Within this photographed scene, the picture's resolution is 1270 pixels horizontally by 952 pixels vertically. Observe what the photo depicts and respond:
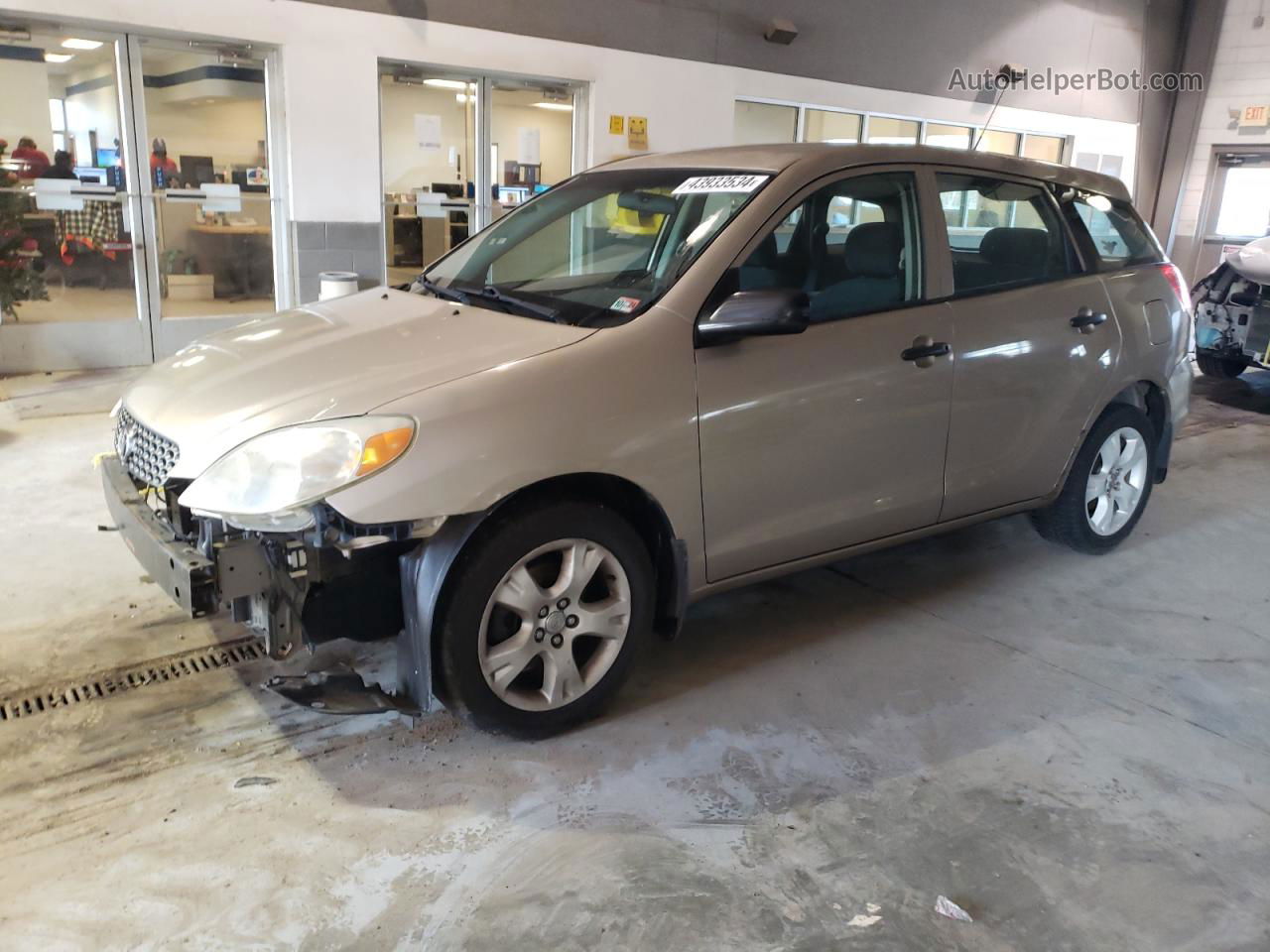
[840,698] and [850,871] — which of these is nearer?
[850,871]

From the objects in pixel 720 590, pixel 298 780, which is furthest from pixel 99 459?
pixel 720 590

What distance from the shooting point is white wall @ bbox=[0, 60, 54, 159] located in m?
7.00

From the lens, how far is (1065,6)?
501 inches

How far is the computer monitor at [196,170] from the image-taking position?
7719mm

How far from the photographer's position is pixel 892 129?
11.7 meters

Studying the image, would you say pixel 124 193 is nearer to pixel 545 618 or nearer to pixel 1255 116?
pixel 545 618

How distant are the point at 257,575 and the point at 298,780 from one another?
59 centimetres

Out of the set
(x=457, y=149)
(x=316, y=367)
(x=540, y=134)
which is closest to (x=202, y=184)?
(x=457, y=149)

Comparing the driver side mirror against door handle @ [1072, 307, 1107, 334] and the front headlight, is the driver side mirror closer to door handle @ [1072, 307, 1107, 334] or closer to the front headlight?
the front headlight

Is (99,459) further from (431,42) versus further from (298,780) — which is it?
(431,42)

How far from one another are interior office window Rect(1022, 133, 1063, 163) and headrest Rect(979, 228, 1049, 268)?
10.4m

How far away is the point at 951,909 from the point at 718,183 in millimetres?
2227

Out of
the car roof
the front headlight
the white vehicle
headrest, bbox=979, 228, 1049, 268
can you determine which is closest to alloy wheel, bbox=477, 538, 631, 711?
the front headlight

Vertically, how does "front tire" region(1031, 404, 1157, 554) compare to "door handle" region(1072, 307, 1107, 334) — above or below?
below
